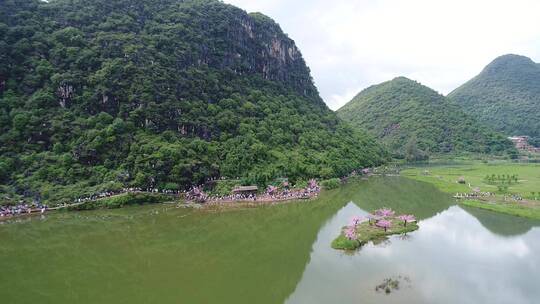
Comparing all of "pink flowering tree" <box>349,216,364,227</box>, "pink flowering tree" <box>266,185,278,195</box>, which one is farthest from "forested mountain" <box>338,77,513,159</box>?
"pink flowering tree" <box>349,216,364,227</box>

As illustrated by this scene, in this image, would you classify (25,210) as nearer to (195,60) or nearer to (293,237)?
(293,237)

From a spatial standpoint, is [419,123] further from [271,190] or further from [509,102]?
[271,190]

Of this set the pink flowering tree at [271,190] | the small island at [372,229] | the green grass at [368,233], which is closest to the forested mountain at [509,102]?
the pink flowering tree at [271,190]

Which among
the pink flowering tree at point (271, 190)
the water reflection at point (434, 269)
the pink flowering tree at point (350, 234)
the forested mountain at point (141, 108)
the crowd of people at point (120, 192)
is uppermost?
the forested mountain at point (141, 108)

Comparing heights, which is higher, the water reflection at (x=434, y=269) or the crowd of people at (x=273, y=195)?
the crowd of people at (x=273, y=195)

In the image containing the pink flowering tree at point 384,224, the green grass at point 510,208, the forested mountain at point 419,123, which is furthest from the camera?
the forested mountain at point 419,123

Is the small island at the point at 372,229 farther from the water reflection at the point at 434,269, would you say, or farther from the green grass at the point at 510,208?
the green grass at the point at 510,208

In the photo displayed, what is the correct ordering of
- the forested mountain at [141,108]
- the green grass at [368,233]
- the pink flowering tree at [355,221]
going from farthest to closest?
the forested mountain at [141,108] < the pink flowering tree at [355,221] < the green grass at [368,233]

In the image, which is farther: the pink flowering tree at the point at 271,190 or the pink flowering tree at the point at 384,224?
the pink flowering tree at the point at 271,190

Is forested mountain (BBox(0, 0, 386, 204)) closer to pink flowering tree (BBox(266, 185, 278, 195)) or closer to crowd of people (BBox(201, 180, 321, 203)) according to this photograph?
pink flowering tree (BBox(266, 185, 278, 195))
